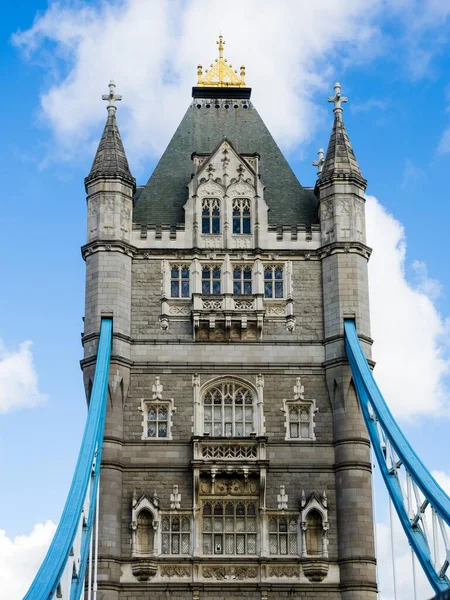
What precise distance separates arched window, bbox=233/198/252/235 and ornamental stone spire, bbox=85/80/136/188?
3269 millimetres

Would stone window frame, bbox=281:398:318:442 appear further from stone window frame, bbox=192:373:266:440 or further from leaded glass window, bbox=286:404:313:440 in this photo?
stone window frame, bbox=192:373:266:440

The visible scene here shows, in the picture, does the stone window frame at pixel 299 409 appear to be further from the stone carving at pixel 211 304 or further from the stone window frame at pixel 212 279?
the stone window frame at pixel 212 279

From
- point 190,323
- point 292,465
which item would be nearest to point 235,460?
point 292,465

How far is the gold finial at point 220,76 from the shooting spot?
1731 inches

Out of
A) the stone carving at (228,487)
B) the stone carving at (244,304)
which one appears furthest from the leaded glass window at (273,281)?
the stone carving at (228,487)

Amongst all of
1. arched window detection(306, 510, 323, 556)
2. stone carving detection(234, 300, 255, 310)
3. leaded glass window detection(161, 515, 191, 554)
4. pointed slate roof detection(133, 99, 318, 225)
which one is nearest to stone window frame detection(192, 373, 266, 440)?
stone carving detection(234, 300, 255, 310)

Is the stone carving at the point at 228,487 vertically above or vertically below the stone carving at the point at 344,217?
below

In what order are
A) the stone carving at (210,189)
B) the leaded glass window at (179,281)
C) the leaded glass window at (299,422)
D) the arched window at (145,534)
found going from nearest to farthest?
the arched window at (145,534) < the leaded glass window at (299,422) < the leaded glass window at (179,281) < the stone carving at (210,189)

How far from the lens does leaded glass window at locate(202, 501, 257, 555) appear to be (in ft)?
117

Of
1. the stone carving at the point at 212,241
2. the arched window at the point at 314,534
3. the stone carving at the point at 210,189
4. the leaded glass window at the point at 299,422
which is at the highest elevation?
the stone carving at the point at 210,189

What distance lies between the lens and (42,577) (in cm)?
2792

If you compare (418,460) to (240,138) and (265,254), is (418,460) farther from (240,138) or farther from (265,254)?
(240,138)

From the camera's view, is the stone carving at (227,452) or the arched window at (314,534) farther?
the stone carving at (227,452)

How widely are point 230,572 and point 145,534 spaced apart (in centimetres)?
258
